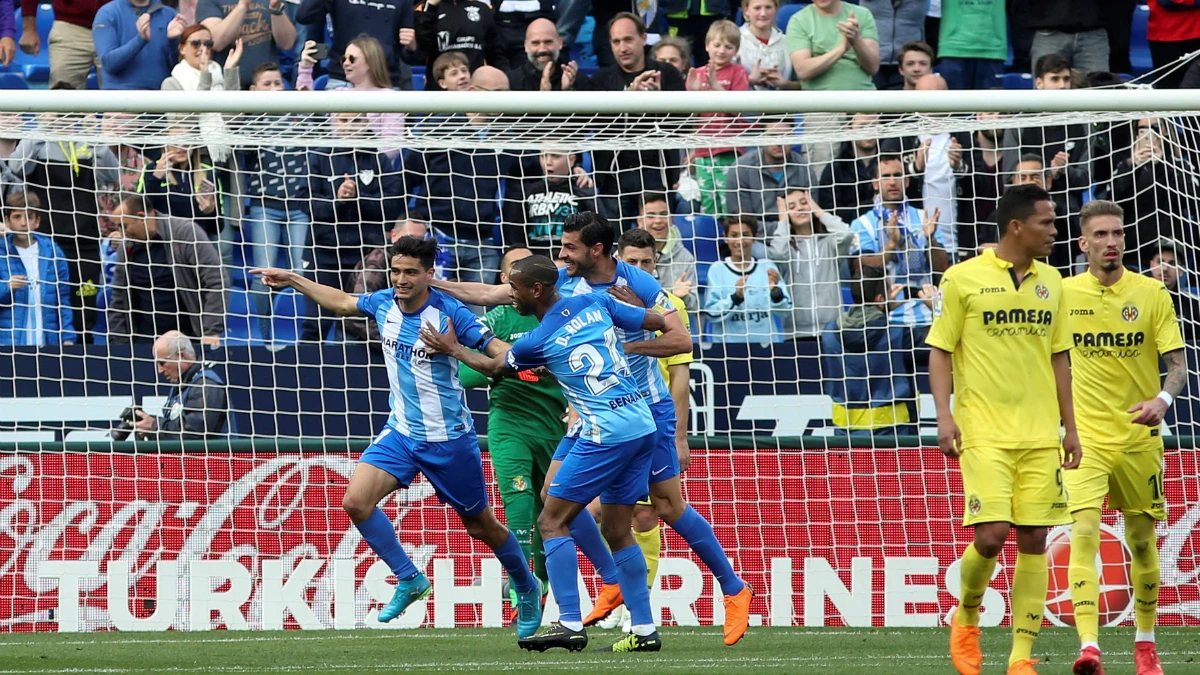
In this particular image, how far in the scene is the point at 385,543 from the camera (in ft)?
26.1

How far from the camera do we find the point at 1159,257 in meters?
10.0

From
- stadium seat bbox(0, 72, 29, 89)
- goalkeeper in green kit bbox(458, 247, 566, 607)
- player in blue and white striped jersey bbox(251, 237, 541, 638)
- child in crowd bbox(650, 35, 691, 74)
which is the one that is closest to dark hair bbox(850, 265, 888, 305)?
Result: child in crowd bbox(650, 35, 691, 74)

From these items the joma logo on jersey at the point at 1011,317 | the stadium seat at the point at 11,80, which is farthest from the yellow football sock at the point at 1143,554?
the stadium seat at the point at 11,80

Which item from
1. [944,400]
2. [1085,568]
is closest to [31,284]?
[944,400]

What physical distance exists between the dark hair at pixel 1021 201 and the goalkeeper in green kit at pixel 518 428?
3051 mm

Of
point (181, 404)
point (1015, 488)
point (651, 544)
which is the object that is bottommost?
point (651, 544)

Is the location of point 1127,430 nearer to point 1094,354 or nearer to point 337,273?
point 1094,354

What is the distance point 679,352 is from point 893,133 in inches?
125

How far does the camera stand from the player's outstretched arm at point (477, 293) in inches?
319

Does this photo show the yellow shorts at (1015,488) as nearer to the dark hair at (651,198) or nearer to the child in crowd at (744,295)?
the child in crowd at (744,295)

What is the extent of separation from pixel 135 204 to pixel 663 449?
15.6ft

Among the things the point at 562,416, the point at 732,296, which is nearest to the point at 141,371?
the point at 562,416

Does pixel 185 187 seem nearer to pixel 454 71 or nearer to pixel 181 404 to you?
pixel 181 404

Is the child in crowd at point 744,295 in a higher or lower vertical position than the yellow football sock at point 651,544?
higher
